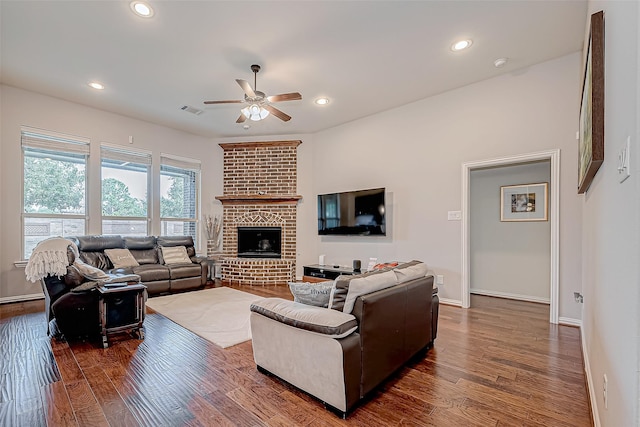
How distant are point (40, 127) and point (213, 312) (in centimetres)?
405

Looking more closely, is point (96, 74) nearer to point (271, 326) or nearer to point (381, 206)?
point (271, 326)

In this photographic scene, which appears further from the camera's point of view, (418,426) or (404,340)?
(404,340)

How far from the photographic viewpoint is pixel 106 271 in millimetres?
4531

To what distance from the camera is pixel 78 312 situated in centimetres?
286

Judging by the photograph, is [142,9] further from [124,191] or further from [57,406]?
[124,191]

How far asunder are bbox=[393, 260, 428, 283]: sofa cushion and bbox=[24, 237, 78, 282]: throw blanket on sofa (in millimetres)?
3155

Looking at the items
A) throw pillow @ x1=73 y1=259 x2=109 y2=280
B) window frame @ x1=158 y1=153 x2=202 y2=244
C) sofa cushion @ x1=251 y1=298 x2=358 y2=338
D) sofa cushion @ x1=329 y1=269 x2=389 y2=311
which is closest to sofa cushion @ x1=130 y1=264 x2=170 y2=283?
window frame @ x1=158 y1=153 x2=202 y2=244

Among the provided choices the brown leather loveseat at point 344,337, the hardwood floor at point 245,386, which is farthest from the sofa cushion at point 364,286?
the hardwood floor at point 245,386

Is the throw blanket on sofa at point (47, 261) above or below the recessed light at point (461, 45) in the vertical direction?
below

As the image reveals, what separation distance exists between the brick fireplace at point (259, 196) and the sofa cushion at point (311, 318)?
12.9ft

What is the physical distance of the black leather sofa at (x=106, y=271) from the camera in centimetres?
285

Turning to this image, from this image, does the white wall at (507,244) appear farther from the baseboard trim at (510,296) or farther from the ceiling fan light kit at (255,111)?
the ceiling fan light kit at (255,111)

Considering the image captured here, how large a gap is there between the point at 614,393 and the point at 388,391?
126 cm

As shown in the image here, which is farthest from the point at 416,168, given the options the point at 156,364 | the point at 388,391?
the point at 156,364
